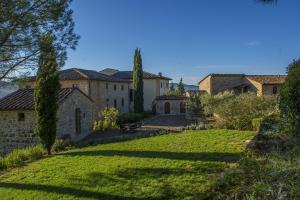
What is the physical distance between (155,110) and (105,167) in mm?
33659

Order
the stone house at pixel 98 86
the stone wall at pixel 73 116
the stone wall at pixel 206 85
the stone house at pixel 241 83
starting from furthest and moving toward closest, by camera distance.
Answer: the stone wall at pixel 206 85 < the stone house at pixel 241 83 < the stone house at pixel 98 86 < the stone wall at pixel 73 116

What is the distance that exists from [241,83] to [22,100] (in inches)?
1315

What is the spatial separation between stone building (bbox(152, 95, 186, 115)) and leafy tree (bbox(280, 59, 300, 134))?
1220 inches

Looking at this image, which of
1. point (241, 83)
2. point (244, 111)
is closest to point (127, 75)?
point (241, 83)

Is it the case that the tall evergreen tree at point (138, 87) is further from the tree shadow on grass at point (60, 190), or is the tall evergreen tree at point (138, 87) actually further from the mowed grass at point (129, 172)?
the tree shadow on grass at point (60, 190)

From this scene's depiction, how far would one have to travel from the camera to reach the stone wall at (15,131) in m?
19.4

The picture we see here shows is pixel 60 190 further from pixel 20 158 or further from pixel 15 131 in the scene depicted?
pixel 15 131

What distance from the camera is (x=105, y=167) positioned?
429 inches

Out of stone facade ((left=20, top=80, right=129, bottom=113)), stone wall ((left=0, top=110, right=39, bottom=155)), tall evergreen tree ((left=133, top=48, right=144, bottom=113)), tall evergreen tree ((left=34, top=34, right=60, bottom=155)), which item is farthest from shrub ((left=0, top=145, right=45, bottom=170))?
tall evergreen tree ((left=133, top=48, right=144, bottom=113))

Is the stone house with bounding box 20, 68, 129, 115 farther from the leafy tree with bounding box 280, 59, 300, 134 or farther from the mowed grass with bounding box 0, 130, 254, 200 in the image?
the leafy tree with bounding box 280, 59, 300, 134

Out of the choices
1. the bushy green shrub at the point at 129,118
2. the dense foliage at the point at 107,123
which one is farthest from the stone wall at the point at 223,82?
the dense foliage at the point at 107,123

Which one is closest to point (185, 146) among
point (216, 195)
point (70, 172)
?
point (70, 172)

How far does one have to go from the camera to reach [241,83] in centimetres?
4534

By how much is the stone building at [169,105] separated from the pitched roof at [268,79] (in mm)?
10264
